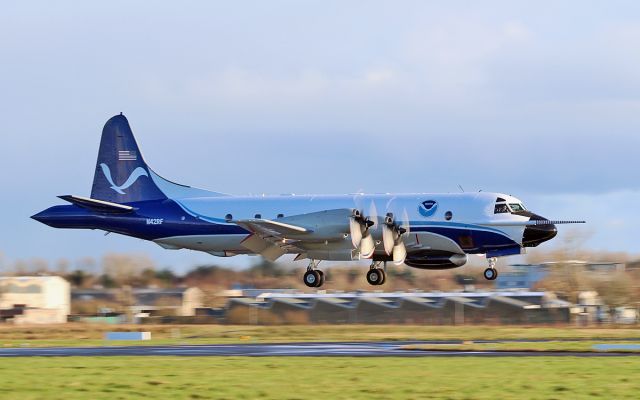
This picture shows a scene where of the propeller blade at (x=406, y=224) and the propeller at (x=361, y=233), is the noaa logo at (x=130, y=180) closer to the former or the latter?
the propeller at (x=361, y=233)

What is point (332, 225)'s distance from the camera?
46.0 metres

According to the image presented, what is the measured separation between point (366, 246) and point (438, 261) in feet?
13.4

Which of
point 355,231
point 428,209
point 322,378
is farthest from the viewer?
point 428,209

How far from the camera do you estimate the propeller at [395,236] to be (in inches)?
1797

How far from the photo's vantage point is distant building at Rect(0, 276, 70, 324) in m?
76.2

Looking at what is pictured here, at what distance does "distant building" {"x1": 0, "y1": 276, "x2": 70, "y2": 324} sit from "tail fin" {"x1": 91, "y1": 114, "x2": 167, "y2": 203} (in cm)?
2210

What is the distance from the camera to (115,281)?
66.9 metres

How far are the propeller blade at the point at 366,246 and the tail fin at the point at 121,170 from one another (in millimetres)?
12066

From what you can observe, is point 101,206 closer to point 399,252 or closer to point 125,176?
point 125,176

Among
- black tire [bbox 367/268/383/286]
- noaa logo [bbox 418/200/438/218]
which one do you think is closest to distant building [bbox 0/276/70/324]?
black tire [bbox 367/268/383/286]

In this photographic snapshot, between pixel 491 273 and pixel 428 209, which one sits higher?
pixel 428 209

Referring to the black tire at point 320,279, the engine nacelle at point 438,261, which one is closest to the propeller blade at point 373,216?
the engine nacelle at point 438,261

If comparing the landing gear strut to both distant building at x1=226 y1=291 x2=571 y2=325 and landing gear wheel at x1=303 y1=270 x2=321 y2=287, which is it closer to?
landing gear wheel at x1=303 y1=270 x2=321 y2=287

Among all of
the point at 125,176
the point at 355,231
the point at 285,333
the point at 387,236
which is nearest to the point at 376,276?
the point at 387,236
